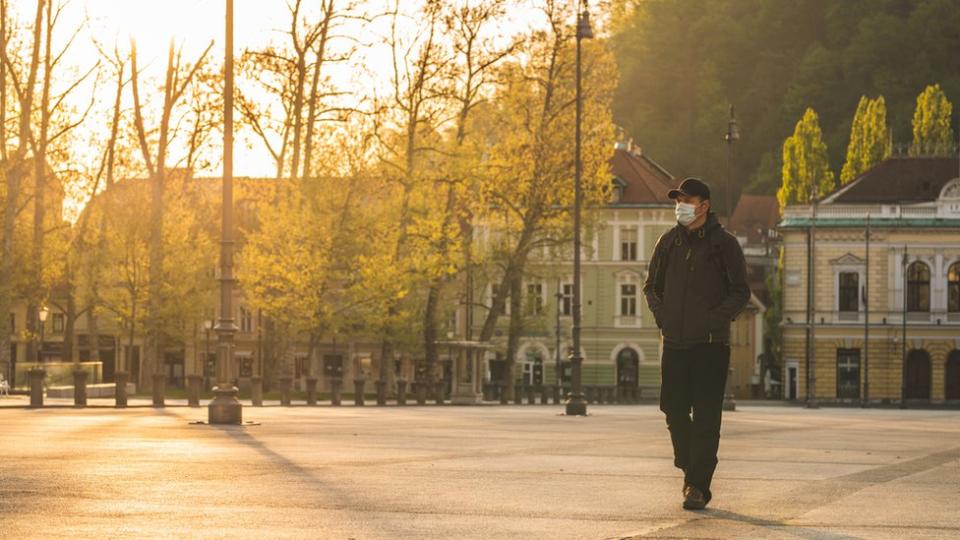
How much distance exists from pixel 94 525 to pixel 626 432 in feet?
58.1

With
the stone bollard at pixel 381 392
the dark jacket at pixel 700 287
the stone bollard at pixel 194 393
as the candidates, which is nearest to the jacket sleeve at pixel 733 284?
the dark jacket at pixel 700 287

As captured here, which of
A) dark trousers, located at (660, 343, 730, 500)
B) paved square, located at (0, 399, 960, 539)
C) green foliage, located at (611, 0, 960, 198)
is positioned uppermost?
green foliage, located at (611, 0, 960, 198)

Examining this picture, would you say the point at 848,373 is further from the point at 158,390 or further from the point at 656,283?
the point at 656,283

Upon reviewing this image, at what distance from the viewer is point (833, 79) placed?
128 metres

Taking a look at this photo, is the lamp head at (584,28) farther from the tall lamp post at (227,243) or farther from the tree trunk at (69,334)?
the tree trunk at (69,334)

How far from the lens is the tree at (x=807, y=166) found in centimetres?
10681

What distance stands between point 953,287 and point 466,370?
4425cm

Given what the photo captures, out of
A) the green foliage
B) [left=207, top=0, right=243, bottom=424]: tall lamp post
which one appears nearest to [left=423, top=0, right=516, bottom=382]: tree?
[left=207, top=0, right=243, bottom=424]: tall lamp post

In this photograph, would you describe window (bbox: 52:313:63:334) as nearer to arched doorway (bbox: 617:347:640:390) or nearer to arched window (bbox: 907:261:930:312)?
arched doorway (bbox: 617:347:640:390)

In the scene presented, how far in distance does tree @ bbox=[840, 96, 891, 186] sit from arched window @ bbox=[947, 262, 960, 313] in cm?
1108

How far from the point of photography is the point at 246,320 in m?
106

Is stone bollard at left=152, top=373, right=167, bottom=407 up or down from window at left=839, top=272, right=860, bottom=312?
down

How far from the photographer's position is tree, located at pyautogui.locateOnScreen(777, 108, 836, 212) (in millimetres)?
106812

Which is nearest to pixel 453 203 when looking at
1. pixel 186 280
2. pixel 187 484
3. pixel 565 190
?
pixel 565 190
